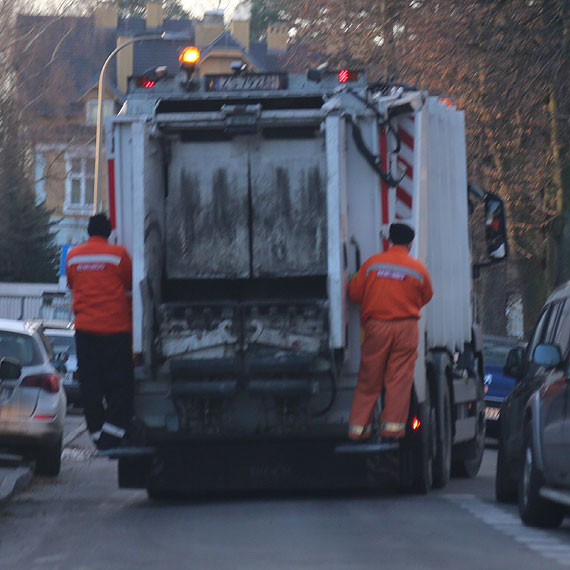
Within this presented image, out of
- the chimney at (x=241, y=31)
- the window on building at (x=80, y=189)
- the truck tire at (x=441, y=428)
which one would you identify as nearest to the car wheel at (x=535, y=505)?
the truck tire at (x=441, y=428)

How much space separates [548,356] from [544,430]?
1.52ft

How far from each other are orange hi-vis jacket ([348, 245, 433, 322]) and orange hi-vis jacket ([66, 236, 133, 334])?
1.68 metres

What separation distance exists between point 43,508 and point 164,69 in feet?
11.3

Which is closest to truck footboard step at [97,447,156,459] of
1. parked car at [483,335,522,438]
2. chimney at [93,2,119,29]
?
parked car at [483,335,522,438]

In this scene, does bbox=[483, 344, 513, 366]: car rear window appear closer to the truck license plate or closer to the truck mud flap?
the truck license plate

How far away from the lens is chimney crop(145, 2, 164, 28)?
221 ft

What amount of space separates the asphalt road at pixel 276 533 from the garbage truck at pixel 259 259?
0.37 metres

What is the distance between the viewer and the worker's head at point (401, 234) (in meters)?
10.4

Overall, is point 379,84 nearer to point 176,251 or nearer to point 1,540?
point 176,251

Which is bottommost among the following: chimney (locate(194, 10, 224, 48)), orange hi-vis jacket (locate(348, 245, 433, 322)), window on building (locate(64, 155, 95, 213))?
orange hi-vis jacket (locate(348, 245, 433, 322))

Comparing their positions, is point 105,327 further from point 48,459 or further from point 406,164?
point 48,459

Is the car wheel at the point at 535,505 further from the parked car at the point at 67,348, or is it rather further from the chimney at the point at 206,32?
the chimney at the point at 206,32

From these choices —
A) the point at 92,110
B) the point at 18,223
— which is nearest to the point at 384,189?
the point at 18,223

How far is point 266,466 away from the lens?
35.5 feet
